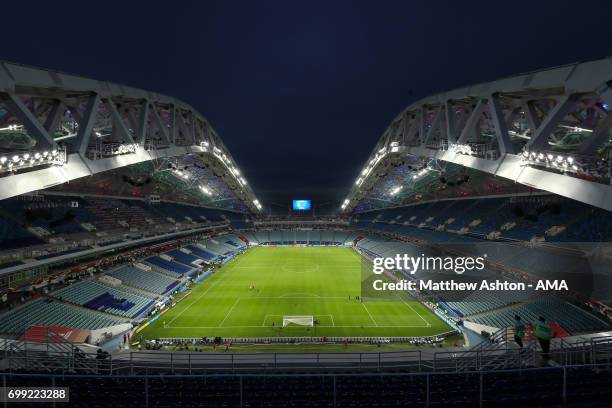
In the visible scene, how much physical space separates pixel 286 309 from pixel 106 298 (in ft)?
48.1

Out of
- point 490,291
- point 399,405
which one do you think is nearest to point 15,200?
point 399,405

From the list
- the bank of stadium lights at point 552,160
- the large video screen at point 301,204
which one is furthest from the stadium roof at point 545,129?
the large video screen at point 301,204

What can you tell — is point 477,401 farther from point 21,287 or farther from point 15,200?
point 15,200

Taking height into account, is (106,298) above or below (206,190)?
below

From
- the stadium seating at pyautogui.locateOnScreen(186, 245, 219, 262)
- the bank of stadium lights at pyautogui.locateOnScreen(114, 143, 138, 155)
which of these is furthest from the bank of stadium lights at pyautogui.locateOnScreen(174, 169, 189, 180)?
the bank of stadium lights at pyautogui.locateOnScreen(114, 143, 138, 155)

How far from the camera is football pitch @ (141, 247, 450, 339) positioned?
77.3 feet

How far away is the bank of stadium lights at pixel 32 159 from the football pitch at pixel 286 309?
572 inches

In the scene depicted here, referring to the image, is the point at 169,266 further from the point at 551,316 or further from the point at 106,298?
the point at 551,316

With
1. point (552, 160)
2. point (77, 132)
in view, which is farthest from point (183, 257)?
point (552, 160)

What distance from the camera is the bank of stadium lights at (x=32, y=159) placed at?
11.1 meters

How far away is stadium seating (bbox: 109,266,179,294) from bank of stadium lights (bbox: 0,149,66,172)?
Result: 20.6 m

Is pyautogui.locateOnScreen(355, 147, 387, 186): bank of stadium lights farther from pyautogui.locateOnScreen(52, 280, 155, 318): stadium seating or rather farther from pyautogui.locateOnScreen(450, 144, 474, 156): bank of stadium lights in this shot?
pyautogui.locateOnScreen(52, 280, 155, 318): stadium seating

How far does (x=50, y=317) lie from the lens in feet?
68.1

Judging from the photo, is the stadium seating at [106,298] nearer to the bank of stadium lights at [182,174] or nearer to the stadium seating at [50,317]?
the stadium seating at [50,317]
